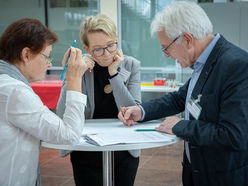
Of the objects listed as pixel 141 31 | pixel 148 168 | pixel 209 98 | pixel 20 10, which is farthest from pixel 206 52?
pixel 20 10

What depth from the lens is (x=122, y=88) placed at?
188 cm

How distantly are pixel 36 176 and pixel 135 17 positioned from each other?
527 cm

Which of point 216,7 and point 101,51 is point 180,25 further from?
point 216,7

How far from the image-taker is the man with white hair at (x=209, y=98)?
1229mm

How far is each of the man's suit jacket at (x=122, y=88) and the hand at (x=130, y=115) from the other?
0.11 meters

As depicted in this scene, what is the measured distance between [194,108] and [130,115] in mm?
483

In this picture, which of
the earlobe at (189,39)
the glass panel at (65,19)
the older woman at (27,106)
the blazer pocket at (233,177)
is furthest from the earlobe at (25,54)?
the glass panel at (65,19)

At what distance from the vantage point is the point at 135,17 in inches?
246

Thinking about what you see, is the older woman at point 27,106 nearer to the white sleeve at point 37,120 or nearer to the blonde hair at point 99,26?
the white sleeve at point 37,120

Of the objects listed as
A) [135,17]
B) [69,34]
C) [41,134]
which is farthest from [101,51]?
[69,34]

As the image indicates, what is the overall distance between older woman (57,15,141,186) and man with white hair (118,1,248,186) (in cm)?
43

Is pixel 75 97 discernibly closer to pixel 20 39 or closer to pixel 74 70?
pixel 74 70

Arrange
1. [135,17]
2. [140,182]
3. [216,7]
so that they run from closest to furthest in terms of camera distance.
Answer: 1. [140,182]
2. [216,7]
3. [135,17]

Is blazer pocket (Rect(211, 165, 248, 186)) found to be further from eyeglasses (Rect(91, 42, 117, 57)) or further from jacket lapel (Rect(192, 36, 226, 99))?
eyeglasses (Rect(91, 42, 117, 57))
